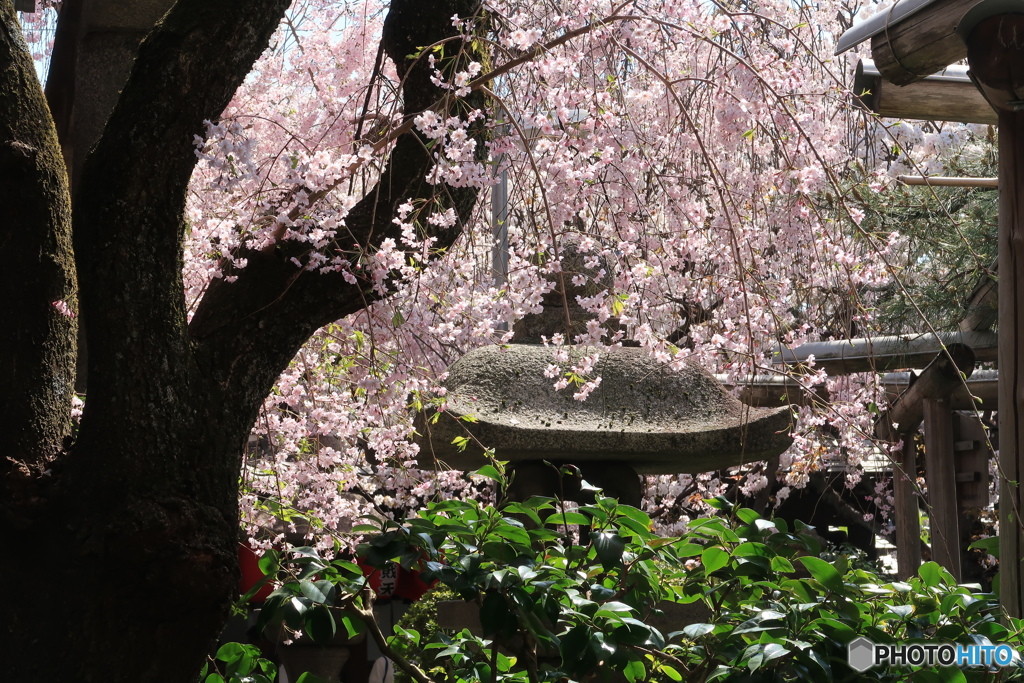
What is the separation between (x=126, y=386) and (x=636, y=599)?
1.25m

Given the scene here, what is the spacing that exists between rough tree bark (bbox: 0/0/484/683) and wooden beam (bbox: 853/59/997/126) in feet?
6.39

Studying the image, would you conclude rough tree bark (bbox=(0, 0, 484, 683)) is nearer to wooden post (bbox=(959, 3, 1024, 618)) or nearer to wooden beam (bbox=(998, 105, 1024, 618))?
wooden post (bbox=(959, 3, 1024, 618))

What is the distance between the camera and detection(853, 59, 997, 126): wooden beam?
3006 mm

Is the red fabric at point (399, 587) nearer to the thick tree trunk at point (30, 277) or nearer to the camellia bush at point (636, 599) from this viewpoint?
the thick tree trunk at point (30, 277)

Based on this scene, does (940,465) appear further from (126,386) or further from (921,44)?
(126,386)

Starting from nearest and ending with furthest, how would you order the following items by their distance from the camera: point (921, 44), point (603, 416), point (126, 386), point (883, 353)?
point (126, 386) → point (921, 44) → point (603, 416) → point (883, 353)

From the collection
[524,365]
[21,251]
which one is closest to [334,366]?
[524,365]

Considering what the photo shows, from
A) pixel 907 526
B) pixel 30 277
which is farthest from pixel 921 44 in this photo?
pixel 907 526

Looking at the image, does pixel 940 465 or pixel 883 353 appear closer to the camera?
pixel 940 465

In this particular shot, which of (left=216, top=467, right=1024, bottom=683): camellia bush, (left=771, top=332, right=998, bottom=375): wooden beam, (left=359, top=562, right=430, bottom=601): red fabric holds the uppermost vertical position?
(left=771, top=332, right=998, bottom=375): wooden beam

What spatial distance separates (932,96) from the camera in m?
3.03

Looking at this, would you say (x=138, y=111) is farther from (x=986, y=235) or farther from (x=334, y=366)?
(x=986, y=235)

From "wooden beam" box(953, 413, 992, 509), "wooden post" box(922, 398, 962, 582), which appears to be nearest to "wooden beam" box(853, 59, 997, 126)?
"wooden post" box(922, 398, 962, 582)

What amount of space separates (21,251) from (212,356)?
512 mm
